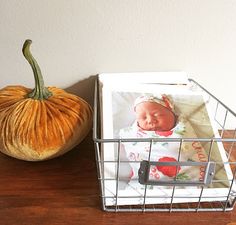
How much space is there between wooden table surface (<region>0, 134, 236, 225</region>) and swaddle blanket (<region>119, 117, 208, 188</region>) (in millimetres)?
58

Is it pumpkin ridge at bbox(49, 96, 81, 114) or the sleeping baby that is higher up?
pumpkin ridge at bbox(49, 96, 81, 114)

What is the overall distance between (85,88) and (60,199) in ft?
0.78

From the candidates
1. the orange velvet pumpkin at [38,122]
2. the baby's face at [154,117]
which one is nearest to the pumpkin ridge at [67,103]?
the orange velvet pumpkin at [38,122]

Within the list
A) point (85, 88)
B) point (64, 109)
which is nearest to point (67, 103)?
point (64, 109)

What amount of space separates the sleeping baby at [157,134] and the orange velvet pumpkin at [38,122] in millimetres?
84

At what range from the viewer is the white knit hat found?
19.5 inches

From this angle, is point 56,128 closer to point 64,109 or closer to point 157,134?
point 64,109

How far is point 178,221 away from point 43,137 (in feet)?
0.78

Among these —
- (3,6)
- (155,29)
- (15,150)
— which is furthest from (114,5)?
(15,150)

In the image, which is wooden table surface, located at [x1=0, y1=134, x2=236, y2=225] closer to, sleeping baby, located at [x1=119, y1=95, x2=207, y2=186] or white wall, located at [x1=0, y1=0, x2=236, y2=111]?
sleeping baby, located at [x1=119, y1=95, x2=207, y2=186]

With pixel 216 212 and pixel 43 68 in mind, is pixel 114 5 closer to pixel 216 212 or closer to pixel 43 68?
pixel 43 68

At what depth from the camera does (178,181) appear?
15.3 inches

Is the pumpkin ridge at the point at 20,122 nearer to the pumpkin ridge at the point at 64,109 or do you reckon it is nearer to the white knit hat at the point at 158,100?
the pumpkin ridge at the point at 64,109

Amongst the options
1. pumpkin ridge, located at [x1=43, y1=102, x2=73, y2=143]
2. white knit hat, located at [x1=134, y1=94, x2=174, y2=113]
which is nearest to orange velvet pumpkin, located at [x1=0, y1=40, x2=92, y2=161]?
pumpkin ridge, located at [x1=43, y1=102, x2=73, y2=143]
